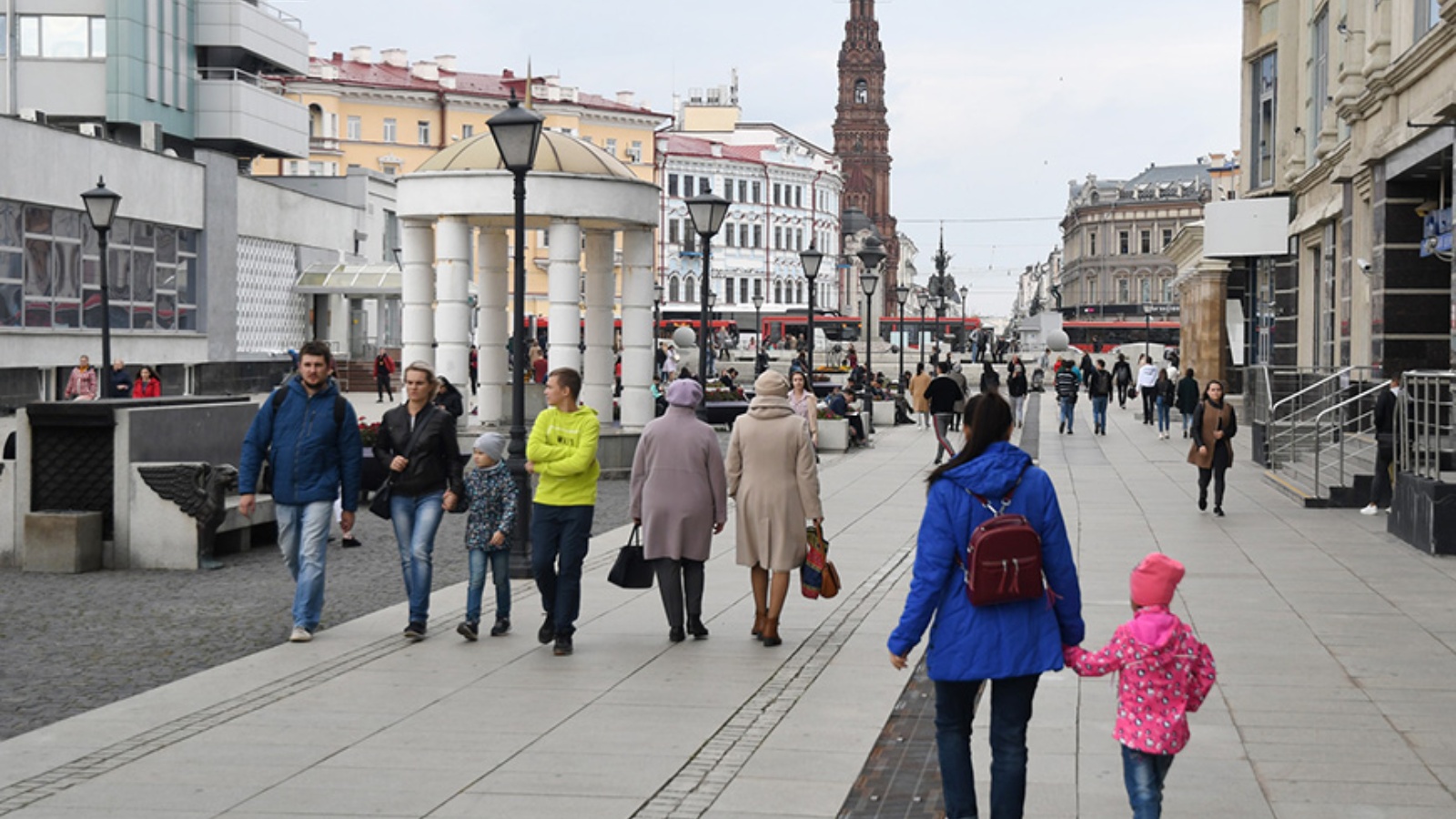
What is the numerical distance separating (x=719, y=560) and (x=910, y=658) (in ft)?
17.1

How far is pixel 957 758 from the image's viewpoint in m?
5.97

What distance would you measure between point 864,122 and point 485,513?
549 ft

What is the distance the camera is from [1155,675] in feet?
18.6

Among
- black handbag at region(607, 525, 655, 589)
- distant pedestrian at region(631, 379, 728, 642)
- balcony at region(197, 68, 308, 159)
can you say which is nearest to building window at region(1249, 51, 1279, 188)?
balcony at region(197, 68, 308, 159)

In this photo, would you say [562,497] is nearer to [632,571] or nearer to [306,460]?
[632,571]

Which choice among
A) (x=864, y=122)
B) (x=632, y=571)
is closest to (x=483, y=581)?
(x=632, y=571)

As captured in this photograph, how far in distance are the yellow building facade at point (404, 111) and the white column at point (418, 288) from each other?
64.8 m

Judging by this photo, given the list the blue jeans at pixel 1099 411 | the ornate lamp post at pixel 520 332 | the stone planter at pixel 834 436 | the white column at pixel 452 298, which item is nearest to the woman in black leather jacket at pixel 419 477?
the ornate lamp post at pixel 520 332

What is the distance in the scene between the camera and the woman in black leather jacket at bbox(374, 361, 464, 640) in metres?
10.7

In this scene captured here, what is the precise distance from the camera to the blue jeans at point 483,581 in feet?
35.0

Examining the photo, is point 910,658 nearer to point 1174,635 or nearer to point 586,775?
point 586,775

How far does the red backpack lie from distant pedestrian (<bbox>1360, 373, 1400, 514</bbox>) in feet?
45.2

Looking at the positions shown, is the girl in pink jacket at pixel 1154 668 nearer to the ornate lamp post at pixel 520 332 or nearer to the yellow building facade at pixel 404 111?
the ornate lamp post at pixel 520 332

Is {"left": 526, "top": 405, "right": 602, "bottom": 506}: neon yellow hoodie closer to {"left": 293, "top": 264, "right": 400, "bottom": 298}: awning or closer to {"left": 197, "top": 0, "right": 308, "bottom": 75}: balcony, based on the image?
{"left": 293, "top": 264, "right": 400, "bottom": 298}: awning
